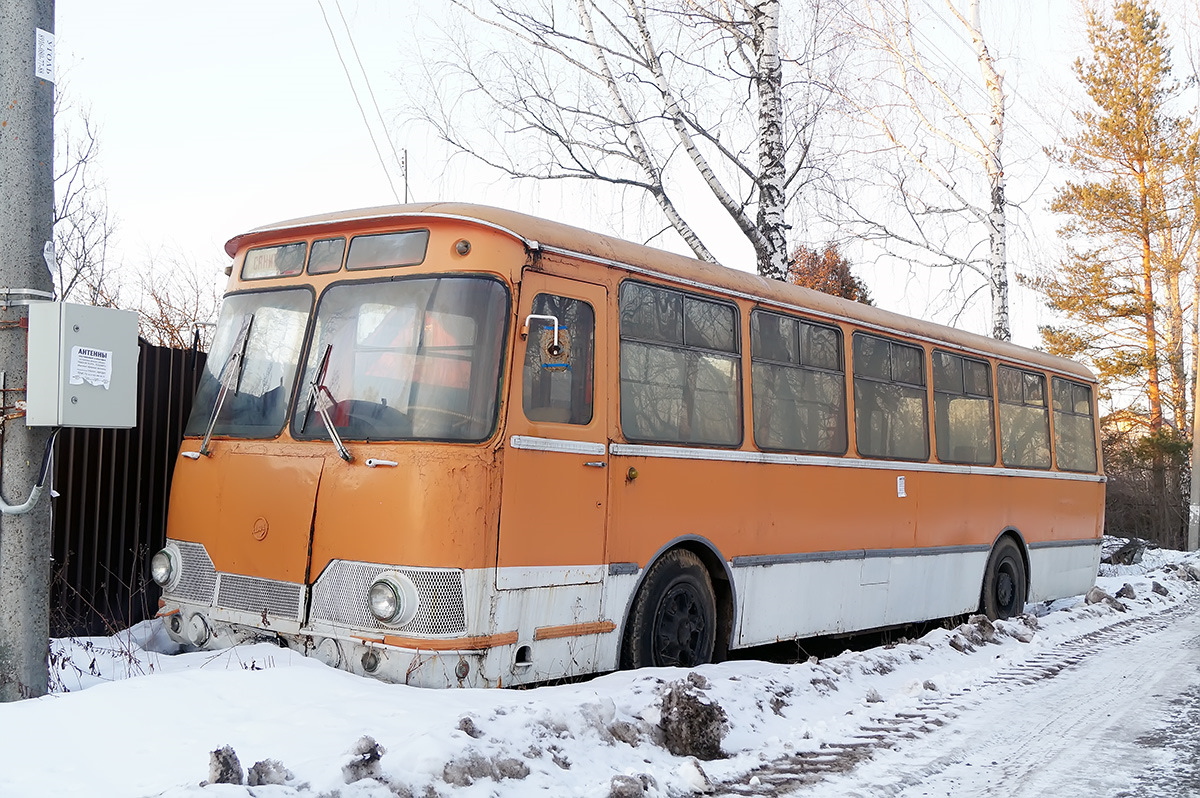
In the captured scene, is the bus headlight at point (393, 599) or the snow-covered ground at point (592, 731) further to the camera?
the bus headlight at point (393, 599)

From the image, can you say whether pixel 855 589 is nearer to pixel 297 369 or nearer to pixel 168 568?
pixel 297 369

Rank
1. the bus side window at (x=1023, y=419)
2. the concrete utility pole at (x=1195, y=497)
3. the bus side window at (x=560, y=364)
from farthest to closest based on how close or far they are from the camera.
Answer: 1. the concrete utility pole at (x=1195, y=497)
2. the bus side window at (x=1023, y=419)
3. the bus side window at (x=560, y=364)

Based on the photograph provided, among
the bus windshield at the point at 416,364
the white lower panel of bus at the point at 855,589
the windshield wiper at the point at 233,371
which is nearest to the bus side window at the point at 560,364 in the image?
the bus windshield at the point at 416,364

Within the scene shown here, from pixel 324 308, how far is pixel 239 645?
1.96m

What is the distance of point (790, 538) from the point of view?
8.39 meters

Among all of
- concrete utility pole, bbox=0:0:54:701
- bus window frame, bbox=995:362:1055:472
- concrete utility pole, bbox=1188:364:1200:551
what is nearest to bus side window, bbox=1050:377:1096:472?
bus window frame, bbox=995:362:1055:472

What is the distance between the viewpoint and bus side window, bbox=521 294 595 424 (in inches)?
243

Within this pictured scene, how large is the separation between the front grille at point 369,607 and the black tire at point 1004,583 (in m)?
7.43

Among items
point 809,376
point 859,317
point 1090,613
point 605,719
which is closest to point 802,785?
point 605,719

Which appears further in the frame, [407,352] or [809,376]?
[809,376]

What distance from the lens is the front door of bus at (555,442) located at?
A: 19.7 feet

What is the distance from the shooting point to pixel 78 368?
528 cm

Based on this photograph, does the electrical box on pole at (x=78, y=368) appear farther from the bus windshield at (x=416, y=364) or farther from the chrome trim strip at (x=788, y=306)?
the chrome trim strip at (x=788, y=306)

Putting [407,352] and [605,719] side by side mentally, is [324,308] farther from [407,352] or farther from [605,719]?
[605,719]
